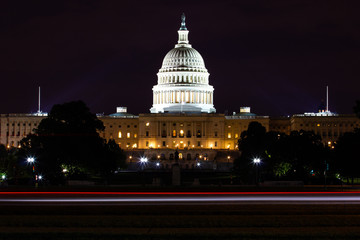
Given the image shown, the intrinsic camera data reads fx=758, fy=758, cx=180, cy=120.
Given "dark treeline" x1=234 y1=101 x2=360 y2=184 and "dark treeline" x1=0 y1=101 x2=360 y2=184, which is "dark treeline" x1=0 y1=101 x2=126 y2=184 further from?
"dark treeline" x1=234 y1=101 x2=360 y2=184

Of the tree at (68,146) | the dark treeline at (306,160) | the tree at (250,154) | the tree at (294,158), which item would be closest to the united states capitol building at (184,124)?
the tree at (250,154)

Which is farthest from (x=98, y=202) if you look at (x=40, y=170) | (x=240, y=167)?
(x=240, y=167)

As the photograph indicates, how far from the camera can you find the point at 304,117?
187 meters

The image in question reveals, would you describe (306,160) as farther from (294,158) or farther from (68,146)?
(68,146)

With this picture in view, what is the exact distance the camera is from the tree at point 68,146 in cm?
8219

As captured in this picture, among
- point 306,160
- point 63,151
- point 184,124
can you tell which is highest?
point 184,124

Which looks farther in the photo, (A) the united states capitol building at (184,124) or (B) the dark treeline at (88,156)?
(A) the united states capitol building at (184,124)

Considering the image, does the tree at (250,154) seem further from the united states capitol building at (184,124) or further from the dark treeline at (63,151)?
the united states capitol building at (184,124)

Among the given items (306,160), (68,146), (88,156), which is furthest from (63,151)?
(306,160)

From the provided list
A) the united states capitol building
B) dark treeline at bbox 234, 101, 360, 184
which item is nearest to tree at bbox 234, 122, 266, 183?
dark treeline at bbox 234, 101, 360, 184

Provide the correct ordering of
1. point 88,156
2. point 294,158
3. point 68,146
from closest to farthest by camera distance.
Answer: point 68,146, point 88,156, point 294,158

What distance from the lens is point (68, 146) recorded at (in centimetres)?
8425

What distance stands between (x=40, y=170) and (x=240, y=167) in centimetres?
3099

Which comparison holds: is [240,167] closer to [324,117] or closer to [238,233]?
[238,233]
